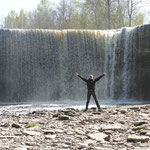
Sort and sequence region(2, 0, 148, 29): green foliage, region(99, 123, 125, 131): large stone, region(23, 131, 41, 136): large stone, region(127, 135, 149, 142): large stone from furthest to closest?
region(2, 0, 148, 29): green foliage, region(99, 123, 125, 131): large stone, region(23, 131, 41, 136): large stone, region(127, 135, 149, 142): large stone

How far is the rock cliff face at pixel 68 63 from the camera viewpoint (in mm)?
19516

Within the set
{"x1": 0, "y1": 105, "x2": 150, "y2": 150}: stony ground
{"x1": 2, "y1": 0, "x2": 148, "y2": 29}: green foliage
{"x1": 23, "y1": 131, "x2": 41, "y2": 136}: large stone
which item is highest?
{"x1": 2, "y1": 0, "x2": 148, "y2": 29}: green foliage

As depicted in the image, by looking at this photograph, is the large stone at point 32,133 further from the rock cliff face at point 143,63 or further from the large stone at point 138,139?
the rock cliff face at point 143,63

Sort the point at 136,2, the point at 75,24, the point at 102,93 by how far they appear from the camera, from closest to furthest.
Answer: the point at 102,93
the point at 136,2
the point at 75,24

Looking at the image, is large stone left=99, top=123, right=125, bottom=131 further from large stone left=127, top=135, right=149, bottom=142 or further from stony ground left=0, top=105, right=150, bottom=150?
large stone left=127, top=135, right=149, bottom=142

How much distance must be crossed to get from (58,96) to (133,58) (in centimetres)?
529

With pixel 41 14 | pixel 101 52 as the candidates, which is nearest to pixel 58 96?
pixel 101 52

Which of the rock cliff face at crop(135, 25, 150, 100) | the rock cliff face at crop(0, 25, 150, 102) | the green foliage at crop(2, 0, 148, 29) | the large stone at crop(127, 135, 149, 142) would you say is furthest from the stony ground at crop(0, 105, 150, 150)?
the green foliage at crop(2, 0, 148, 29)

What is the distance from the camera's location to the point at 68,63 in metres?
20.6

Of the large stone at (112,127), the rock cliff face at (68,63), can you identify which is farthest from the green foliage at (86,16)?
the large stone at (112,127)

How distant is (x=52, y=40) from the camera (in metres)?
20.4

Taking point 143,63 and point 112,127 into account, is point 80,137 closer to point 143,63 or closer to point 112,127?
point 112,127

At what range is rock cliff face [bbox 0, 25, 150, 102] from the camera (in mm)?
19516

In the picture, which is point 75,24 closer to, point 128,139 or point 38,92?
point 38,92
